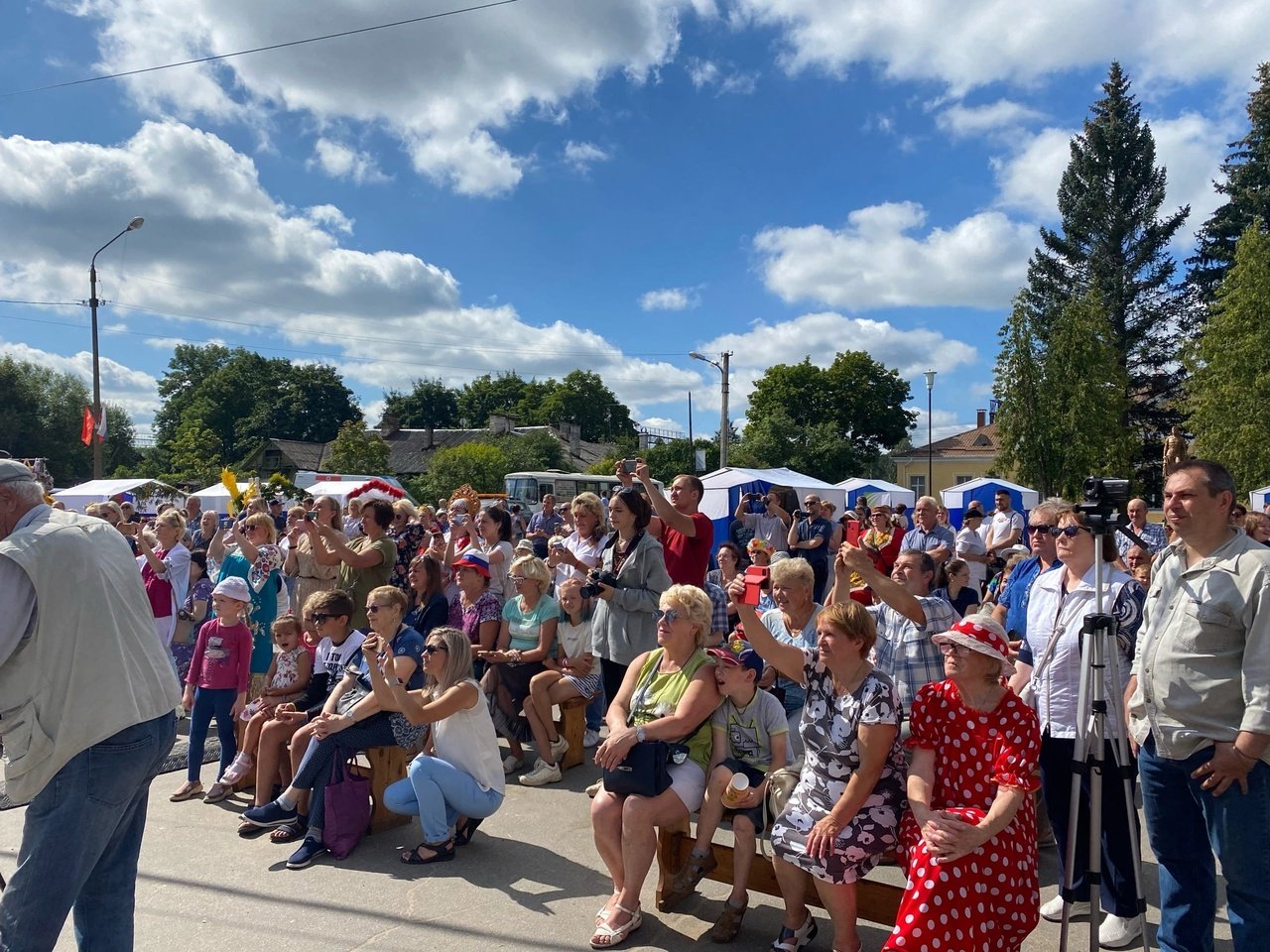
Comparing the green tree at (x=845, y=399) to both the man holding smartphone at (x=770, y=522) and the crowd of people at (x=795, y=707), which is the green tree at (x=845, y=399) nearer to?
the man holding smartphone at (x=770, y=522)

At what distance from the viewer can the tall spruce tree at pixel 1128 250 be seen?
120 feet

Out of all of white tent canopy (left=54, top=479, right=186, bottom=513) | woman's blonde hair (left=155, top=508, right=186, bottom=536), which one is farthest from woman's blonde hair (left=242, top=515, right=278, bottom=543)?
white tent canopy (left=54, top=479, right=186, bottom=513)

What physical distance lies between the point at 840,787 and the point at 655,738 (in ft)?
2.70

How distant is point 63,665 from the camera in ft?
8.39

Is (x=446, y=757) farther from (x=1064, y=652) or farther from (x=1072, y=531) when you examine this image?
(x=1072, y=531)

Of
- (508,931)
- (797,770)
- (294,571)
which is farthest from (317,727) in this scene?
(294,571)

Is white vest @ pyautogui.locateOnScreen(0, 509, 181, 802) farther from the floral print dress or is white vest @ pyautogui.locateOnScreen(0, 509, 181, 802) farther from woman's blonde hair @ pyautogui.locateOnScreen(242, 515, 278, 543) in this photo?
woman's blonde hair @ pyautogui.locateOnScreen(242, 515, 278, 543)

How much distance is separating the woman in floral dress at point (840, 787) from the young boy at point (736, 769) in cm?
23

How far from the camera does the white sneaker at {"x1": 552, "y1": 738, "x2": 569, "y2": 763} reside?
5672mm

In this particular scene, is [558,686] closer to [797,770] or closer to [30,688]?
[797,770]

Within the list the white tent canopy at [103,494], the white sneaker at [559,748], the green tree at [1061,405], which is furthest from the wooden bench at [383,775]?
the green tree at [1061,405]

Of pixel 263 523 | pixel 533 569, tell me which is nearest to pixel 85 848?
pixel 533 569

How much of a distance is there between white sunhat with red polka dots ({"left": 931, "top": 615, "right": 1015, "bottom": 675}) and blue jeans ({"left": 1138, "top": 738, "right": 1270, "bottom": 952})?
1.75 ft

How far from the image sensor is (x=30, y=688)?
254cm
